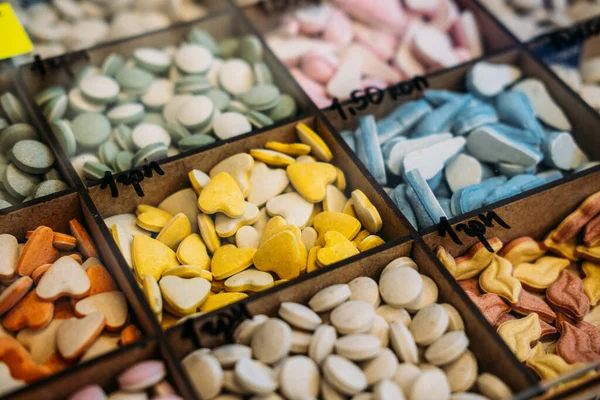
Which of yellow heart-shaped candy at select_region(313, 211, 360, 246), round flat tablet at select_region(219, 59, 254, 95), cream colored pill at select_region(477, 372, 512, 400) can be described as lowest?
cream colored pill at select_region(477, 372, 512, 400)

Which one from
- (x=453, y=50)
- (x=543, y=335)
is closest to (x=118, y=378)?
(x=543, y=335)

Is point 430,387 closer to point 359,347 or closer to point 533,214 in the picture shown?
point 359,347

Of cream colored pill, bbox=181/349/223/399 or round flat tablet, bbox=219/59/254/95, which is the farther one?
round flat tablet, bbox=219/59/254/95

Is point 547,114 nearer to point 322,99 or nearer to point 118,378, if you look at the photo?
point 322,99

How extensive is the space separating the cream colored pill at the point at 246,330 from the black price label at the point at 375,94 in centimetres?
70

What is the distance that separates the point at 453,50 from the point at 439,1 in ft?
0.71

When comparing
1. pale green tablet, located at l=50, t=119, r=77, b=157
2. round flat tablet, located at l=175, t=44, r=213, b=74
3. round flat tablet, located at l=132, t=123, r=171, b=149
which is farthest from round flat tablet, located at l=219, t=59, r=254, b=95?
pale green tablet, located at l=50, t=119, r=77, b=157

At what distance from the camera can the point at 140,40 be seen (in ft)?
6.10

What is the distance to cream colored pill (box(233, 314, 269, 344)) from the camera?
114cm

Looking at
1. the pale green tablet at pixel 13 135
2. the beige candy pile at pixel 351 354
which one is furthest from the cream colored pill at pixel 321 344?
the pale green tablet at pixel 13 135

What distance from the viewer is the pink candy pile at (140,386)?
40.9 inches

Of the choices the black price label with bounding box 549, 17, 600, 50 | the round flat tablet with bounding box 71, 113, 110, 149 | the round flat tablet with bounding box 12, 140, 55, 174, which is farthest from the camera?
the black price label with bounding box 549, 17, 600, 50

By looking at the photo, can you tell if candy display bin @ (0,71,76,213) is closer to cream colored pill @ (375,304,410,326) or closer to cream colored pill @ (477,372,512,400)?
cream colored pill @ (375,304,410,326)

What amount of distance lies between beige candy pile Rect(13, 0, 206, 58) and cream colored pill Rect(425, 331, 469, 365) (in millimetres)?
1373
